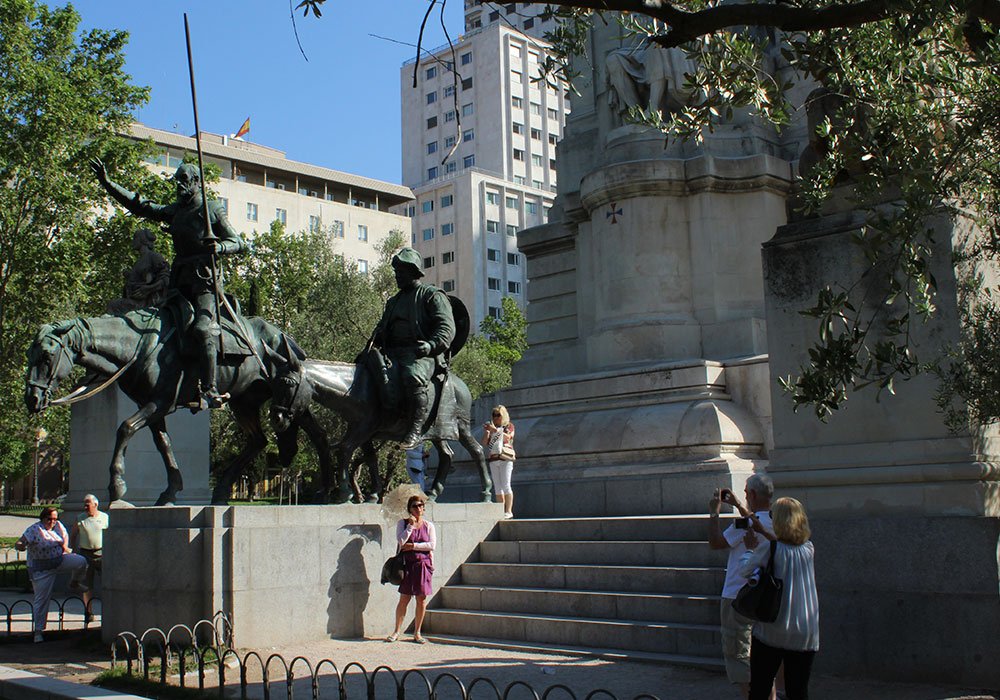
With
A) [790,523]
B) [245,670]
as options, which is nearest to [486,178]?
[245,670]

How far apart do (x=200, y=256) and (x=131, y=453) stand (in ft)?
21.5

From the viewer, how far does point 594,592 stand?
39.2ft

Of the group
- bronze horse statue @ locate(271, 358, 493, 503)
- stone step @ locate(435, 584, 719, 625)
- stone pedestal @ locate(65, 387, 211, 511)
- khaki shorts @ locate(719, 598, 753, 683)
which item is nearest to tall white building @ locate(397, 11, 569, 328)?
stone pedestal @ locate(65, 387, 211, 511)

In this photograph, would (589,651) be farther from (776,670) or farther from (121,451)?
(121,451)

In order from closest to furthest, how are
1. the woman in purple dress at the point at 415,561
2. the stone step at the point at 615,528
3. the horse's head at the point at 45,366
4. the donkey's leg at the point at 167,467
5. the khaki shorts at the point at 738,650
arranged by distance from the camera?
the khaki shorts at the point at 738,650 < the woman in purple dress at the point at 415,561 < the stone step at the point at 615,528 < the horse's head at the point at 45,366 < the donkey's leg at the point at 167,467

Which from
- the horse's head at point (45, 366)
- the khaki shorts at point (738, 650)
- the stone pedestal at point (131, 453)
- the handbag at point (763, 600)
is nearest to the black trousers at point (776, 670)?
the handbag at point (763, 600)

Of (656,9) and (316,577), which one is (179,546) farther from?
(656,9)

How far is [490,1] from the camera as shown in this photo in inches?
303

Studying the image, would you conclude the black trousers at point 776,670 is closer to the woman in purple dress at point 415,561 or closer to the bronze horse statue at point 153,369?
the woman in purple dress at point 415,561

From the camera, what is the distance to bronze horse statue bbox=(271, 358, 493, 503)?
45.4 feet

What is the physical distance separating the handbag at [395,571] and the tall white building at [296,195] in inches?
2774

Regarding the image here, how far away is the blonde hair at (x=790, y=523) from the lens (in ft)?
22.8

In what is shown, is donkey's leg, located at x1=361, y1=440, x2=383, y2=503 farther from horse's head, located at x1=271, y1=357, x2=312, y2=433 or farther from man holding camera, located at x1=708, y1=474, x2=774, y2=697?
man holding camera, located at x1=708, y1=474, x2=774, y2=697

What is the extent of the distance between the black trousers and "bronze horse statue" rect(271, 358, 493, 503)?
7.54 meters
